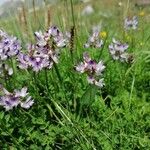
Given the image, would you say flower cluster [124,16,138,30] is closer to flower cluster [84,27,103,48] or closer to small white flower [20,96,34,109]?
flower cluster [84,27,103,48]

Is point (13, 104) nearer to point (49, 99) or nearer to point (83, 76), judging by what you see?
point (49, 99)

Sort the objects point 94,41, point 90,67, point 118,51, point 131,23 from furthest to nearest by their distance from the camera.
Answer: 1. point 131,23
2. point 94,41
3. point 118,51
4. point 90,67

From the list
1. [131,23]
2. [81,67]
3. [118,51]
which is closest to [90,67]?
[81,67]

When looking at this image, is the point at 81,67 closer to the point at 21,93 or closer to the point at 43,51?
the point at 43,51

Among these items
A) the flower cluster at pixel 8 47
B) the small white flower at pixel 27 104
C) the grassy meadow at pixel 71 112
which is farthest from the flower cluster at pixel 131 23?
the small white flower at pixel 27 104

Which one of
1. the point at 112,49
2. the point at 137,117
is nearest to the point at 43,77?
the point at 112,49

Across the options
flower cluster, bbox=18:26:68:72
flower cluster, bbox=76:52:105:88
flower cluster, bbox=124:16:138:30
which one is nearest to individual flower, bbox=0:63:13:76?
flower cluster, bbox=18:26:68:72
